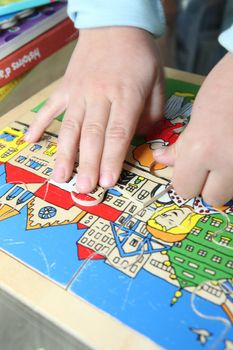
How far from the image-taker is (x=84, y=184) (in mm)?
436

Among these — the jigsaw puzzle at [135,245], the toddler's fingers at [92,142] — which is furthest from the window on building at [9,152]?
the toddler's fingers at [92,142]

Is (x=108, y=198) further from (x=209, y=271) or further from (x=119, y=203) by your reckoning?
(x=209, y=271)

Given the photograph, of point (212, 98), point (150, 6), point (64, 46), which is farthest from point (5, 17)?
point (212, 98)

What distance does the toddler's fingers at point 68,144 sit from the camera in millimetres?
456

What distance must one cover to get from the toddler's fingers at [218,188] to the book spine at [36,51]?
41 centimetres

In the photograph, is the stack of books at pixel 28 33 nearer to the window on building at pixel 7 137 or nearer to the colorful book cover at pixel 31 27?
the colorful book cover at pixel 31 27

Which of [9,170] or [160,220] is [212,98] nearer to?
[160,220]

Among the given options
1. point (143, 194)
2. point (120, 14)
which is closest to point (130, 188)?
point (143, 194)

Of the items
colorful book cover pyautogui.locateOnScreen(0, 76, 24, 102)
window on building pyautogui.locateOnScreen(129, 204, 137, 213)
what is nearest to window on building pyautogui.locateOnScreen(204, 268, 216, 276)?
window on building pyautogui.locateOnScreen(129, 204, 137, 213)

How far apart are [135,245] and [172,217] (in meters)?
0.06

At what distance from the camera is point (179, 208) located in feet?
1.39

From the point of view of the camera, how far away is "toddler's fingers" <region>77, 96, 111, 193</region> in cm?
44

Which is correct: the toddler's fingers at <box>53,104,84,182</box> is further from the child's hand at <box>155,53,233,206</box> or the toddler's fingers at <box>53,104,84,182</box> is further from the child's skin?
the child's hand at <box>155,53,233,206</box>

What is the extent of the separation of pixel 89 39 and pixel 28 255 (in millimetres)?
320
